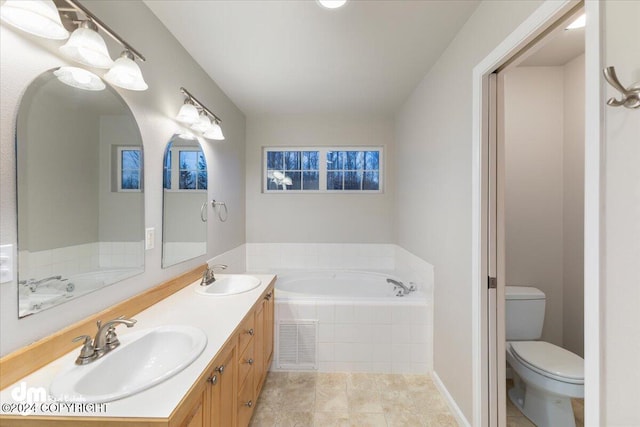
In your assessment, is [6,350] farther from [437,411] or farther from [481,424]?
[437,411]

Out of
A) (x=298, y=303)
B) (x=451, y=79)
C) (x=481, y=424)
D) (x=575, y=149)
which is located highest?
(x=451, y=79)

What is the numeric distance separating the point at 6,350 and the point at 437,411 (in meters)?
2.30

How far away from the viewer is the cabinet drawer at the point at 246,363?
1.39m

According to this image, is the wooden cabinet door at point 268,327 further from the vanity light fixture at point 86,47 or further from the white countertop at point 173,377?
the vanity light fixture at point 86,47

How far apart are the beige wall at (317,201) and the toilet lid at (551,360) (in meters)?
1.82

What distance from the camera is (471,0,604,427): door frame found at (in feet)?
2.64

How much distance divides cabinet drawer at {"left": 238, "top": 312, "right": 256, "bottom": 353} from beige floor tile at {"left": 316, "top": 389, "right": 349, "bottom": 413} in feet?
2.63

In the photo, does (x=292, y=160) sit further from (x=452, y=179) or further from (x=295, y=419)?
(x=295, y=419)

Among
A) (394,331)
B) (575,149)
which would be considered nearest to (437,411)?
(394,331)

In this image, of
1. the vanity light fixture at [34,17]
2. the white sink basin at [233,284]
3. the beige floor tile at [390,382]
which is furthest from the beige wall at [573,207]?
the vanity light fixture at [34,17]

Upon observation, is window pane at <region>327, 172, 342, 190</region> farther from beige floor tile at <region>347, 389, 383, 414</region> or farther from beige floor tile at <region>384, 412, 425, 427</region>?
beige floor tile at <region>384, 412, 425, 427</region>

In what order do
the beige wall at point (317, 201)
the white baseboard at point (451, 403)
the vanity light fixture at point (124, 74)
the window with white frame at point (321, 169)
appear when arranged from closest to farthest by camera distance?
the vanity light fixture at point (124, 74) < the white baseboard at point (451, 403) < the beige wall at point (317, 201) < the window with white frame at point (321, 169)

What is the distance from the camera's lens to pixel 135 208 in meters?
1.42

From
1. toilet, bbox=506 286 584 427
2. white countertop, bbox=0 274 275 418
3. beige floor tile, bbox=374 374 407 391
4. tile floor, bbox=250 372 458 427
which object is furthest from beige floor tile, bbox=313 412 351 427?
toilet, bbox=506 286 584 427
